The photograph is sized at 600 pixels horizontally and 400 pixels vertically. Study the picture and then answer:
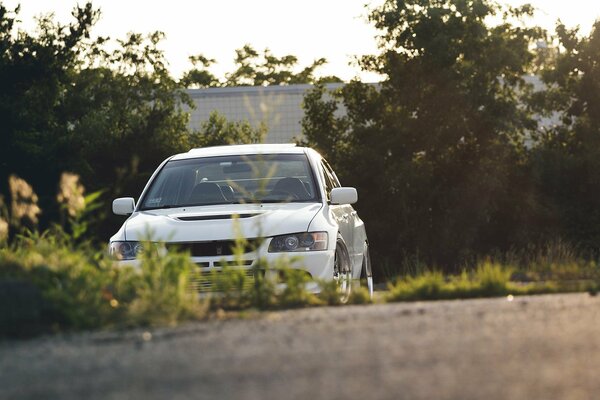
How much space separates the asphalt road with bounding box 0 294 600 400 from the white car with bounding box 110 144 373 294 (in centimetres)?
261

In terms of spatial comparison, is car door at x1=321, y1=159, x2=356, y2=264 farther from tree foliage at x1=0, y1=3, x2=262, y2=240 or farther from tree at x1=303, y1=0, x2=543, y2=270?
tree at x1=303, y1=0, x2=543, y2=270

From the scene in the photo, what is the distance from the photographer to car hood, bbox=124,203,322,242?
11.2m

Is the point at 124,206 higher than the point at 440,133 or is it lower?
higher

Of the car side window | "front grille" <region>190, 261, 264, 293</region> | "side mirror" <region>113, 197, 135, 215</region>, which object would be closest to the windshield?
"side mirror" <region>113, 197, 135, 215</region>

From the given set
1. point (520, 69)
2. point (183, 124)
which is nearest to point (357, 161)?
point (520, 69)

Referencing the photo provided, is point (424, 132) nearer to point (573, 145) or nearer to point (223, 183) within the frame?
point (573, 145)

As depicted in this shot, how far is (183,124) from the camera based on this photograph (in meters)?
48.4

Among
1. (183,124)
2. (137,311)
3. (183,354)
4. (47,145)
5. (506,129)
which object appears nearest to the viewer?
(183,354)

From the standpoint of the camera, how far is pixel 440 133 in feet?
135

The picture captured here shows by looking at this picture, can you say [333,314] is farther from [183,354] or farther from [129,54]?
[129,54]

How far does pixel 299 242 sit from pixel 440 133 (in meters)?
30.3

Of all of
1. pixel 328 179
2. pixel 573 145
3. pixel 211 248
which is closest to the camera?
pixel 211 248

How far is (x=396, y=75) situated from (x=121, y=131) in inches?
343

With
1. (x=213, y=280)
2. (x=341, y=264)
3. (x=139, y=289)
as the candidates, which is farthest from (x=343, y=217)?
(x=139, y=289)
